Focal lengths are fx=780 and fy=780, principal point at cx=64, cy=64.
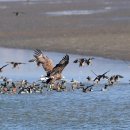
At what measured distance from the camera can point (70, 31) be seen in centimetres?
2597

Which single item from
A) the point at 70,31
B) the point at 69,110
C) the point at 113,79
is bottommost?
the point at 69,110

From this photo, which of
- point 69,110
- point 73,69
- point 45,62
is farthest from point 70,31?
point 69,110

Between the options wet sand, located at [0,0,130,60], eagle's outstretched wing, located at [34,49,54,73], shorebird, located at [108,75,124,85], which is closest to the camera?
eagle's outstretched wing, located at [34,49,54,73]

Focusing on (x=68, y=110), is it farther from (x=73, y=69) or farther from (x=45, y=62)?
(x=73, y=69)

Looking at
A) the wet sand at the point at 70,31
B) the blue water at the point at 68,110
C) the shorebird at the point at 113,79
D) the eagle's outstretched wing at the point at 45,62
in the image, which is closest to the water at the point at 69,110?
the blue water at the point at 68,110

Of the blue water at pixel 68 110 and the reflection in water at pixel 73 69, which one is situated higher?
the reflection in water at pixel 73 69

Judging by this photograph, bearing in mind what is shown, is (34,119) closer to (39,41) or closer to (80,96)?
(80,96)

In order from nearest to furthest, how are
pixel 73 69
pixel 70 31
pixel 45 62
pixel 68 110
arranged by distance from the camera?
pixel 68 110 < pixel 45 62 < pixel 73 69 < pixel 70 31

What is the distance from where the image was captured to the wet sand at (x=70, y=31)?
22.2 m

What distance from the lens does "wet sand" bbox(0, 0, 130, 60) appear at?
2218 cm

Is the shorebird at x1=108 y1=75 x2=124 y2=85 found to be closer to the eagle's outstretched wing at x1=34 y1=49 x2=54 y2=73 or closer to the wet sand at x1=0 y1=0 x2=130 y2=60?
the eagle's outstretched wing at x1=34 y1=49 x2=54 y2=73

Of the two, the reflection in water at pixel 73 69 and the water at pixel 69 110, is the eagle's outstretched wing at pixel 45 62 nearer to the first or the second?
the water at pixel 69 110

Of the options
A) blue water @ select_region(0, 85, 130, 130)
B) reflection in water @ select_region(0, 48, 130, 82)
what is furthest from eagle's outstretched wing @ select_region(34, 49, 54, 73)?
reflection in water @ select_region(0, 48, 130, 82)

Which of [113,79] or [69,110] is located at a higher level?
[113,79]
